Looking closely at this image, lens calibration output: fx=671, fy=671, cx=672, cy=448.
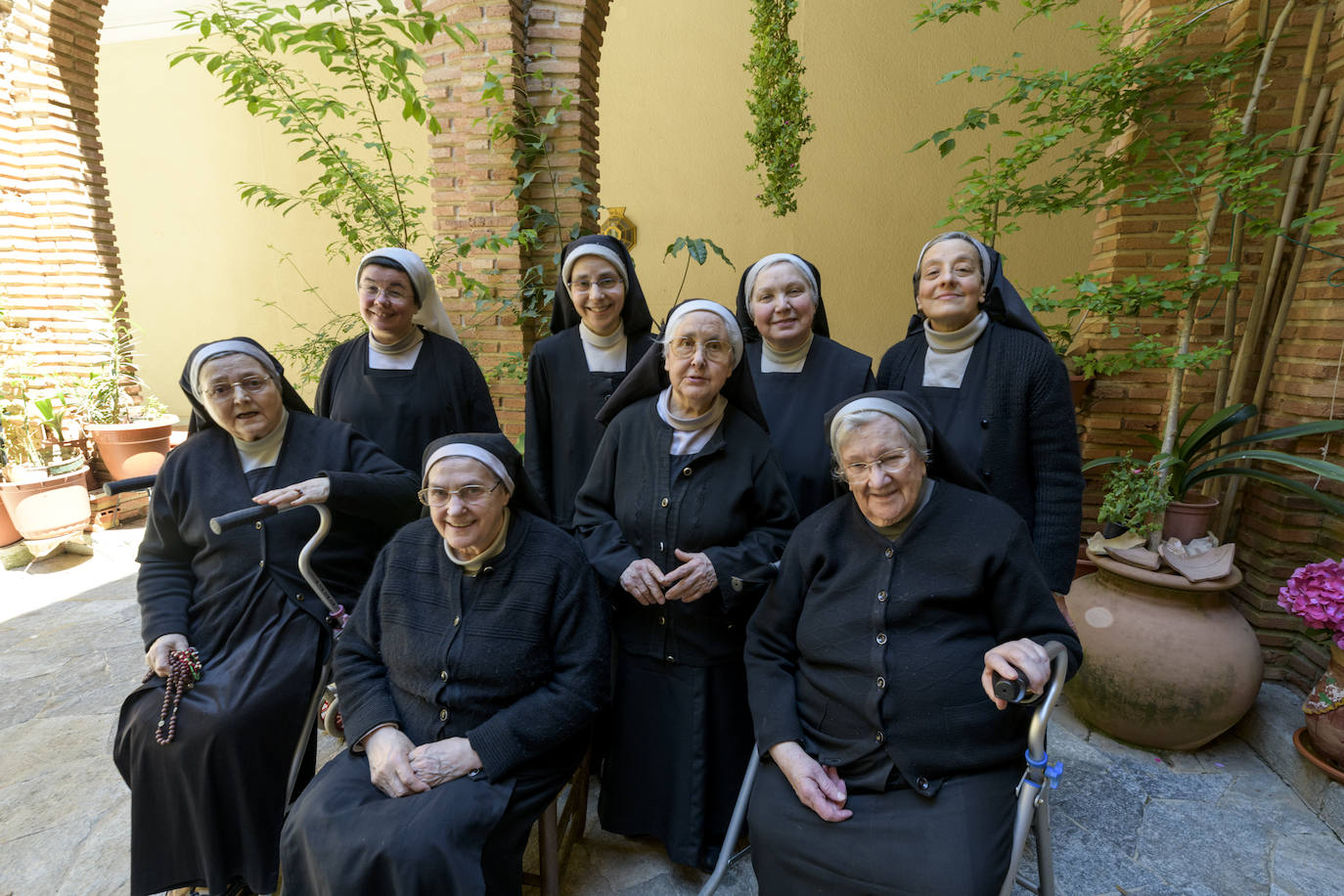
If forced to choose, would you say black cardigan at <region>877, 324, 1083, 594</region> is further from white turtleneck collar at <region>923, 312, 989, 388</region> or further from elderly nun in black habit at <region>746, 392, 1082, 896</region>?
elderly nun in black habit at <region>746, 392, 1082, 896</region>

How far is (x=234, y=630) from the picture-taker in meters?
2.34

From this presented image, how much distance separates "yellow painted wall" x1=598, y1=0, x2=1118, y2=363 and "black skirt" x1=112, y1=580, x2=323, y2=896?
5732mm

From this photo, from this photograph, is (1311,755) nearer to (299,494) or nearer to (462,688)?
(462,688)

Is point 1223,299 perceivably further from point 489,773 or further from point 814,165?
point 489,773

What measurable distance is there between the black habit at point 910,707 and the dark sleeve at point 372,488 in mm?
1524

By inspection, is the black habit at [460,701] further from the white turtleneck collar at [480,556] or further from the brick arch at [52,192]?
the brick arch at [52,192]

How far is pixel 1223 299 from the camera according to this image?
12.2 ft

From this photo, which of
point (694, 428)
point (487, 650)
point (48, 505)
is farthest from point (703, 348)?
point (48, 505)

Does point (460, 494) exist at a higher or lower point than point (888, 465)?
lower

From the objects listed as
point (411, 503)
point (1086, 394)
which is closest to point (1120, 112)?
point (1086, 394)

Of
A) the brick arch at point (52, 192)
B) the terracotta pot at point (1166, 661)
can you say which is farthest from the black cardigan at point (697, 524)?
the brick arch at point (52, 192)

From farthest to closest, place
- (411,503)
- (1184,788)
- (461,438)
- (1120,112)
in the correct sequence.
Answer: (1120,112) → (1184,788) → (411,503) → (461,438)

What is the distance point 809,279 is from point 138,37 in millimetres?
10615

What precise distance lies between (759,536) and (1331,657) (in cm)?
256
